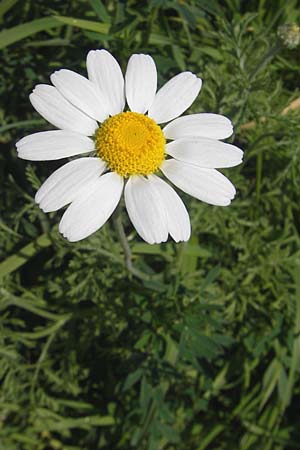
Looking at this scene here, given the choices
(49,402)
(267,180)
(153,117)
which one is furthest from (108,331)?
(153,117)

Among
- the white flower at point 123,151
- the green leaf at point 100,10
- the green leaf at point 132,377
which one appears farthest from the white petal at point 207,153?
the green leaf at point 132,377

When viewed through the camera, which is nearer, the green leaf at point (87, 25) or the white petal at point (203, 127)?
the white petal at point (203, 127)

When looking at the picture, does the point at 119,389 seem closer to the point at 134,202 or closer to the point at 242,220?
the point at 242,220

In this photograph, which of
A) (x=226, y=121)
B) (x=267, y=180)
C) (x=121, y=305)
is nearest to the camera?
(x=226, y=121)

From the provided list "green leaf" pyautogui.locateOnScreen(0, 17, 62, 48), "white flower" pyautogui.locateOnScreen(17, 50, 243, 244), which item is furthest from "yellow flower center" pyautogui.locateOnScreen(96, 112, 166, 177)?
"green leaf" pyautogui.locateOnScreen(0, 17, 62, 48)

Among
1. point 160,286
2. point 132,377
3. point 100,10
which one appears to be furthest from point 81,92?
point 132,377

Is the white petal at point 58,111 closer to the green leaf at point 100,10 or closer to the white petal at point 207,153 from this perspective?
the white petal at point 207,153
